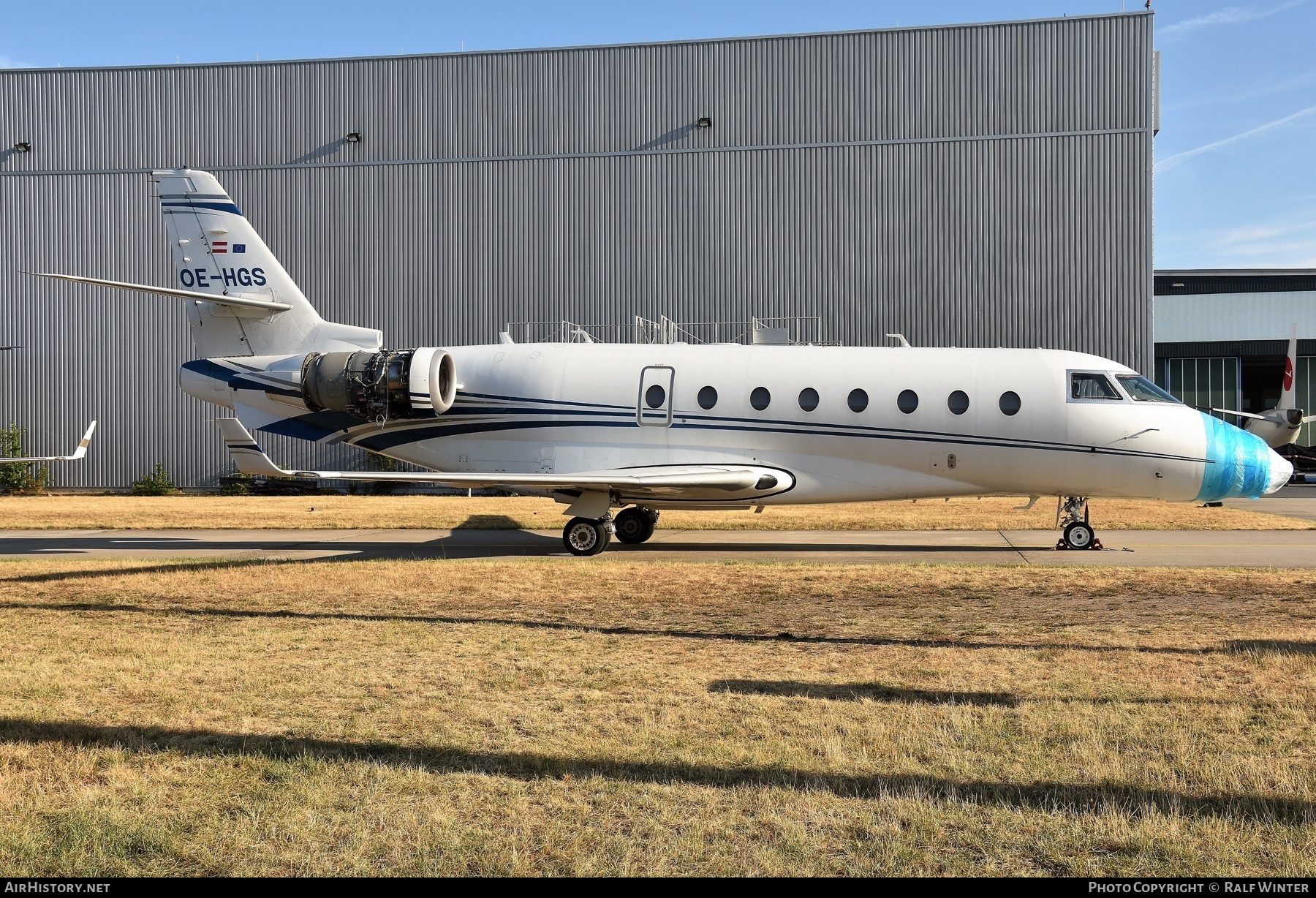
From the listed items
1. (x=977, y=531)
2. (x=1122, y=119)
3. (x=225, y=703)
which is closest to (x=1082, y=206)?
(x=1122, y=119)

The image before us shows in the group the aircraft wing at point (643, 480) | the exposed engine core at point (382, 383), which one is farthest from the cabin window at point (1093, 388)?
the exposed engine core at point (382, 383)

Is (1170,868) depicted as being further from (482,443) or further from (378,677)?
(482,443)

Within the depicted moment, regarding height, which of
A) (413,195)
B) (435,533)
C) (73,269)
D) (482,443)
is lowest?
(435,533)

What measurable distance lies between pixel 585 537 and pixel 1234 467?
1007cm

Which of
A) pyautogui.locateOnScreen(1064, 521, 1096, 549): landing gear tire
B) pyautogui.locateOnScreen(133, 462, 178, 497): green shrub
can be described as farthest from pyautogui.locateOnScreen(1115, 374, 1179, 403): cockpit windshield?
pyautogui.locateOnScreen(133, 462, 178, 497): green shrub

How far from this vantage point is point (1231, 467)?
624 inches

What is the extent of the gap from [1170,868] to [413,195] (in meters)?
36.3

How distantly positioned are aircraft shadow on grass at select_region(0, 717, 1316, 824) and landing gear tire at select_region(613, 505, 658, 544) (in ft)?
42.7

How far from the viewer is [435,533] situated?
21.1 meters

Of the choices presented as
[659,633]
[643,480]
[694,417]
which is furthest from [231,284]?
[659,633]

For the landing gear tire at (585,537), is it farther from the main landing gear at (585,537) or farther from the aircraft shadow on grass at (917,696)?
the aircraft shadow on grass at (917,696)

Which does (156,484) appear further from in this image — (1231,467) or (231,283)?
(1231,467)

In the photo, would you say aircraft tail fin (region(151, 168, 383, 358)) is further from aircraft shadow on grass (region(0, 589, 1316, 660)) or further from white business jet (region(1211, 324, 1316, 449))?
white business jet (region(1211, 324, 1316, 449))

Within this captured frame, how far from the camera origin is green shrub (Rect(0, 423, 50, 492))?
3788cm
